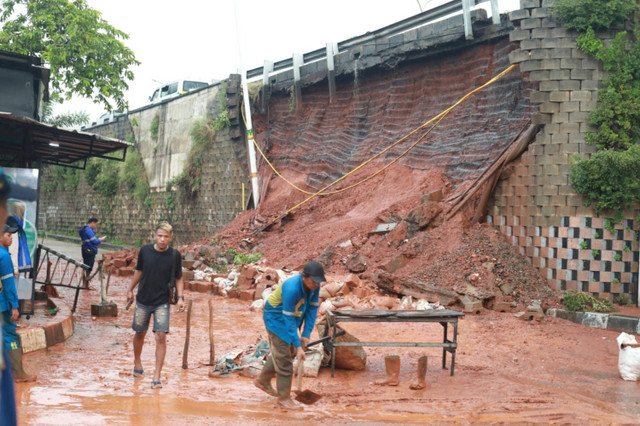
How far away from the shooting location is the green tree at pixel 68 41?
19859mm

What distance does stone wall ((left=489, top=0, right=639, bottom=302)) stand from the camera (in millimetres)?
12273

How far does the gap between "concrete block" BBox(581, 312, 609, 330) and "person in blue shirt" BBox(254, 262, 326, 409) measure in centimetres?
666

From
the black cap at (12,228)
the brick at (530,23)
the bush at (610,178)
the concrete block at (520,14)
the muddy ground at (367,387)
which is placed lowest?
the muddy ground at (367,387)

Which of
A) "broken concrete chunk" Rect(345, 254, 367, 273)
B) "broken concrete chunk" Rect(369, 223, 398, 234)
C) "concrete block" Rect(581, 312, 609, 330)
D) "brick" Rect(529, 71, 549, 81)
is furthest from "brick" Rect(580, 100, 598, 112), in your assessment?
"broken concrete chunk" Rect(345, 254, 367, 273)

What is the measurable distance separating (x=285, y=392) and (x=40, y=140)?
7467mm

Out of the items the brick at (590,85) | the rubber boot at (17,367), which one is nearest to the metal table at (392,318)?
the rubber boot at (17,367)

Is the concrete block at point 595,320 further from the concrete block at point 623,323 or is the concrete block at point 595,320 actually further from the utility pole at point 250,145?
the utility pole at point 250,145

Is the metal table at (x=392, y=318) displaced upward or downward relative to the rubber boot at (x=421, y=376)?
upward

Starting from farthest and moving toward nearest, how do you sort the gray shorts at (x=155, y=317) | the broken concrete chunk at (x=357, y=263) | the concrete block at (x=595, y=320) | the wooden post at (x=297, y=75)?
the wooden post at (x=297, y=75)
the broken concrete chunk at (x=357, y=263)
the concrete block at (x=595, y=320)
the gray shorts at (x=155, y=317)

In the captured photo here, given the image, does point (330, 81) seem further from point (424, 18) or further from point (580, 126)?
point (580, 126)

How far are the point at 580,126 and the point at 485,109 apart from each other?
12.3ft

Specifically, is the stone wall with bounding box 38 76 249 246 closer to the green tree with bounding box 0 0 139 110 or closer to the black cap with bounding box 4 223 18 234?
the green tree with bounding box 0 0 139 110

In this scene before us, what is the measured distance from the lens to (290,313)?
20.8ft

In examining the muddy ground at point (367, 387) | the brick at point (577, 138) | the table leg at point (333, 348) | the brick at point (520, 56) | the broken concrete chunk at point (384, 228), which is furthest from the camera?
the broken concrete chunk at point (384, 228)
